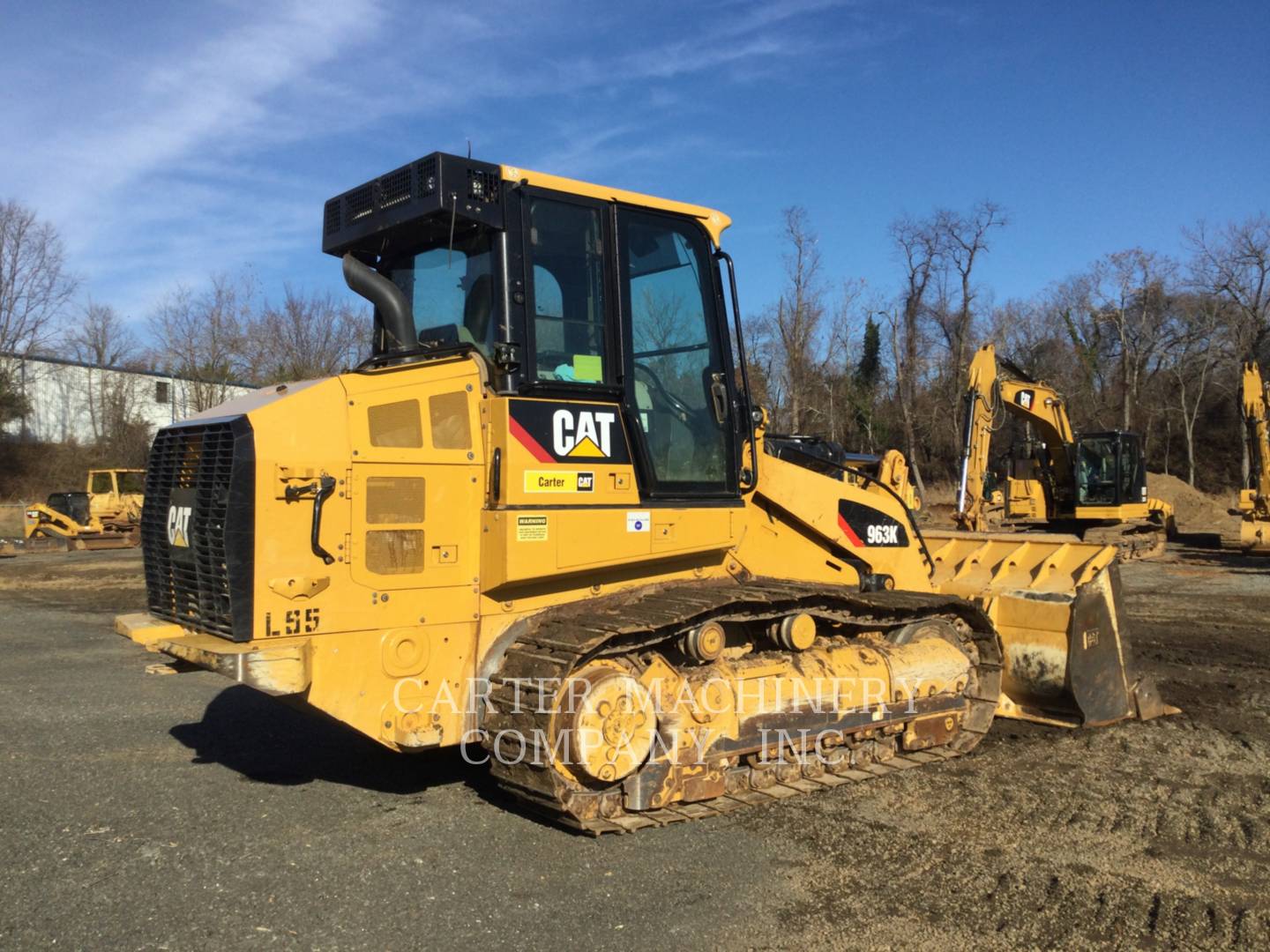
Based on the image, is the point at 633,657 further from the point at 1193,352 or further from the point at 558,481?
the point at 1193,352

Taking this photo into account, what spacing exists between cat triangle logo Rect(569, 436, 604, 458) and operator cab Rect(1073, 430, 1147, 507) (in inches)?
765

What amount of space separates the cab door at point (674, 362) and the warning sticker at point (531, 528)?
2.16 feet

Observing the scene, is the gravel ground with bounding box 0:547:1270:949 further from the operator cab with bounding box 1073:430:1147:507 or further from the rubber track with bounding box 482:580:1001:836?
the operator cab with bounding box 1073:430:1147:507

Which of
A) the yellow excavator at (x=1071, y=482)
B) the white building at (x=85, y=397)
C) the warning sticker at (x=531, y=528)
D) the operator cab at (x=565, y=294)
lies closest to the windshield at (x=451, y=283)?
the operator cab at (x=565, y=294)

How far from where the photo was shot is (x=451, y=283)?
541 centimetres

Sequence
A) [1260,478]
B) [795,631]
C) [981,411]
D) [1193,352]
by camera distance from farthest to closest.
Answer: [1193,352]
[1260,478]
[981,411]
[795,631]

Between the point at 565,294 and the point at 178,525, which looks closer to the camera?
the point at 178,525

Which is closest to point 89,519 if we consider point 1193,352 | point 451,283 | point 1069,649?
point 451,283

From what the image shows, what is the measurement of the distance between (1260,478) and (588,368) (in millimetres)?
21095

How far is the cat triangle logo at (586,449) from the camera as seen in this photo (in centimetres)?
513

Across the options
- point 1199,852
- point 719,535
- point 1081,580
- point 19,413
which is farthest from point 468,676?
point 19,413

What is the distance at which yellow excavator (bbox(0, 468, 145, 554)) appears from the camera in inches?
1063

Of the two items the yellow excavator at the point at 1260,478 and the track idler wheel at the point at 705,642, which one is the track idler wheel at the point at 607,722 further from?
the yellow excavator at the point at 1260,478

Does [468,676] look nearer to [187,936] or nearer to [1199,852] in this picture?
[187,936]
